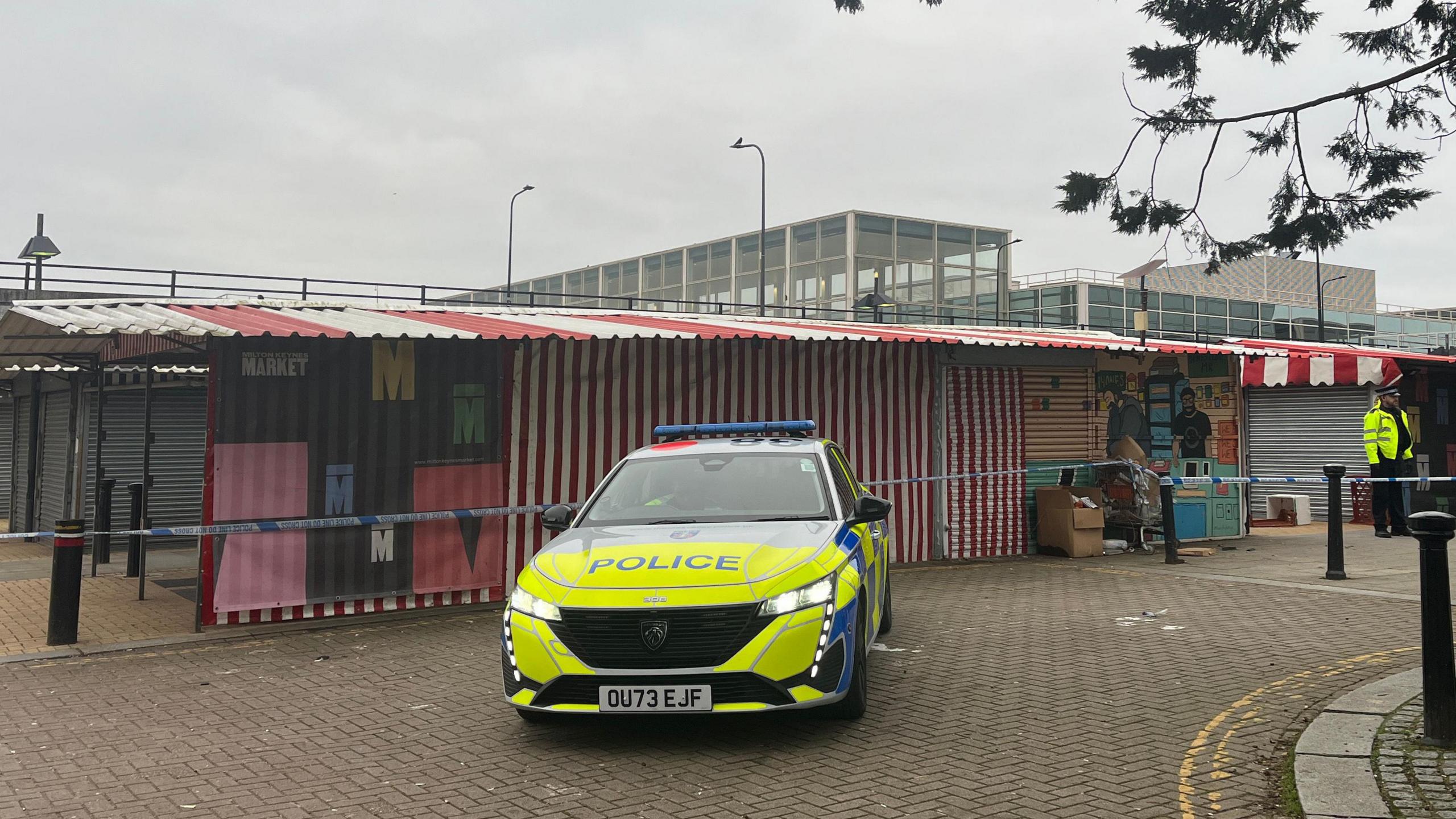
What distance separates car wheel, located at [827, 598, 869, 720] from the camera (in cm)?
606

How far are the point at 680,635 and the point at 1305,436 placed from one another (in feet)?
60.3

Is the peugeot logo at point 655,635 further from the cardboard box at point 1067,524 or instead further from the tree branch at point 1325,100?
the cardboard box at point 1067,524

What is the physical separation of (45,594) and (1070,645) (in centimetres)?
1024

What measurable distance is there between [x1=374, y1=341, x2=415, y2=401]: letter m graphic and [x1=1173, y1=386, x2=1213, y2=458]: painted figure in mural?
1134 cm

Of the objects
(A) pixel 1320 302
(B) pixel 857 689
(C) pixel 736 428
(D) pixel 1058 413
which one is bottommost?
(B) pixel 857 689

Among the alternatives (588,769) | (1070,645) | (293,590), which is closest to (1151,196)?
(1070,645)

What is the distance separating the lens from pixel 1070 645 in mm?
8461

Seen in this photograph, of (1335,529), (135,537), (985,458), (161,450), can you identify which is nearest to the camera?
(1335,529)

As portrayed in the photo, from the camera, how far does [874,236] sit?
49.3 m

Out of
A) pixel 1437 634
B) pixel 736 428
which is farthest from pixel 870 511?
pixel 1437 634

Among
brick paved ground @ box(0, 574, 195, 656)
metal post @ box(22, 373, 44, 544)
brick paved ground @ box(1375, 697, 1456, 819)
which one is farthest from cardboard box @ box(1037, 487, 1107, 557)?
metal post @ box(22, 373, 44, 544)

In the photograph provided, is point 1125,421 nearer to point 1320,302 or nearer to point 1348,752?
point 1348,752

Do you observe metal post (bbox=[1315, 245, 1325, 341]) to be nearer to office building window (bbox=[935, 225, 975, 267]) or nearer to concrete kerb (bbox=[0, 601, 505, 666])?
concrete kerb (bbox=[0, 601, 505, 666])

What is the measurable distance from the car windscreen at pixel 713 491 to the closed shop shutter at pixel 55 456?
497 inches
